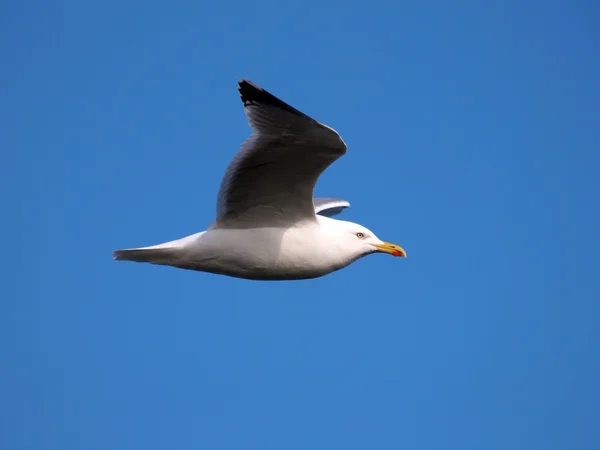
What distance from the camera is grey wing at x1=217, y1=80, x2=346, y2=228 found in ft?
31.3

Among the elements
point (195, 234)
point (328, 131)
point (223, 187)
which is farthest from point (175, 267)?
point (328, 131)

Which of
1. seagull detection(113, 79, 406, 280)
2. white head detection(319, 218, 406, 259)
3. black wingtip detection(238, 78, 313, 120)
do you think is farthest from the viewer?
white head detection(319, 218, 406, 259)

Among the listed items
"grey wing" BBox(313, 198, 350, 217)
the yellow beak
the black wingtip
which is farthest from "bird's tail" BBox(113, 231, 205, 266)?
"grey wing" BBox(313, 198, 350, 217)

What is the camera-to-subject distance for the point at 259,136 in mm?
9773

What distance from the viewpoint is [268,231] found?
10.8 metres

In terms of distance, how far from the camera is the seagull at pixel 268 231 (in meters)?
10.1

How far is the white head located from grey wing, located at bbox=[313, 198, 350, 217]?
1.90 meters

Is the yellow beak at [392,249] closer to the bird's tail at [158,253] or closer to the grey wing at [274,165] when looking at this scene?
the grey wing at [274,165]

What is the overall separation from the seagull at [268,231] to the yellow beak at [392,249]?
0.24 meters

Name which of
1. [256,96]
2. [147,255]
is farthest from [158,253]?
[256,96]

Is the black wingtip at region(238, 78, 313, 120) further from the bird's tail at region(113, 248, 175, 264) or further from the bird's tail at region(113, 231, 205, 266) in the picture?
the bird's tail at region(113, 248, 175, 264)

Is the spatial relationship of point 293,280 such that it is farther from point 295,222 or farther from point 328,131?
point 328,131

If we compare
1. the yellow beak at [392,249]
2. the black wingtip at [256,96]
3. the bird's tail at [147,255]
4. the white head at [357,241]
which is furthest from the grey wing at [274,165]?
the yellow beak at [392,249]

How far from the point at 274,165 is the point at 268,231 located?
0.98m
